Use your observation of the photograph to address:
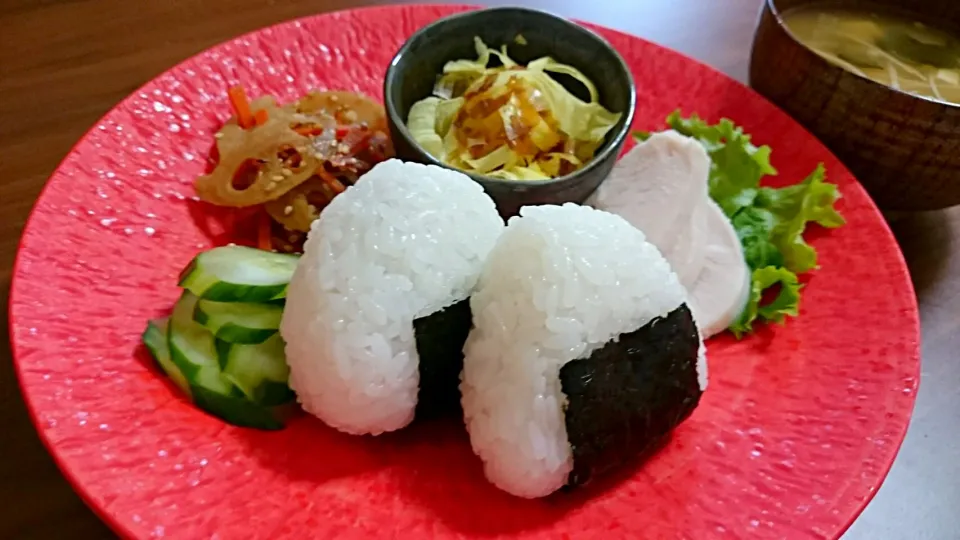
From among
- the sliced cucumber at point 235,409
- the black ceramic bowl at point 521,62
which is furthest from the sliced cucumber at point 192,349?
the black ceramic bowl at point 521,62

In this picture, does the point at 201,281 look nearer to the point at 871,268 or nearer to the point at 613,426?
the point at 613,426

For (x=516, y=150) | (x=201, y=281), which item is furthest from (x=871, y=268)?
(x=201, y=281)

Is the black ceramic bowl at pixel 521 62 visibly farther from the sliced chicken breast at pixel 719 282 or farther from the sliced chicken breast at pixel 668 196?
the sliced chicken breast at pixel 719 282

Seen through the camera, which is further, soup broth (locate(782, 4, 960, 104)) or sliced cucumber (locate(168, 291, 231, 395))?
soup broth (locate(782, 4, 960, 104))

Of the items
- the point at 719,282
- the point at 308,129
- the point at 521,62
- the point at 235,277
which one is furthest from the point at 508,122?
the point at 235,277

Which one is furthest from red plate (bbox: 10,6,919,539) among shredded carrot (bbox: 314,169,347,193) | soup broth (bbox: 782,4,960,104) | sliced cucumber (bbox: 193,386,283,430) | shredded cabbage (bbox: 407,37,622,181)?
shredded cabbage (bbox: 407,37,622,181)

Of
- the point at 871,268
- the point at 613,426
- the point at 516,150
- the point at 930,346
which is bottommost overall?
the point at 930,346

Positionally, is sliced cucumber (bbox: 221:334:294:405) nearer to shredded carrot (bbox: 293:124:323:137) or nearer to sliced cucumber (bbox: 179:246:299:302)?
sliced cucumber (bbox: 179:246:299:302)
